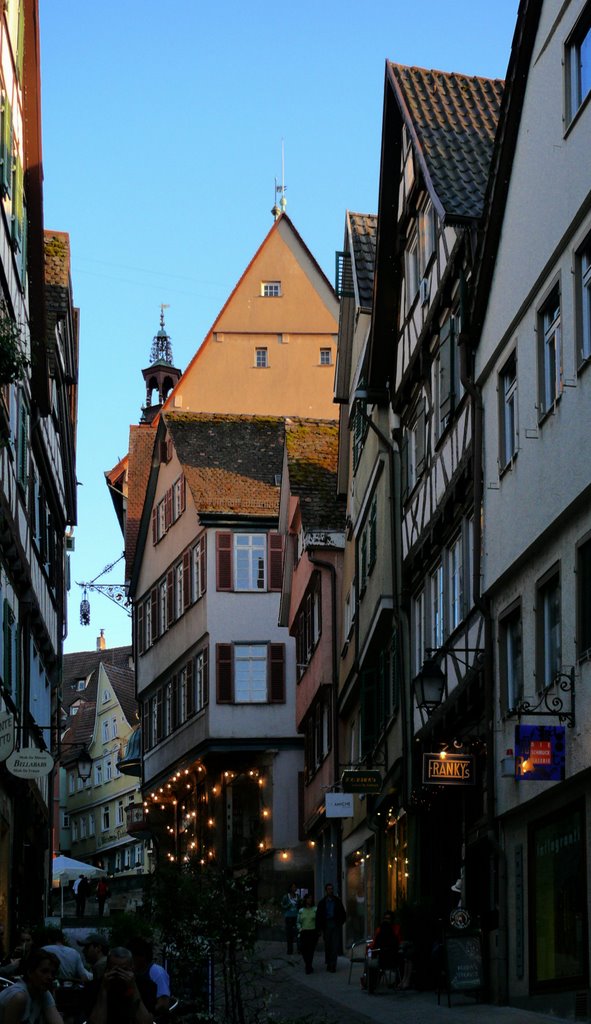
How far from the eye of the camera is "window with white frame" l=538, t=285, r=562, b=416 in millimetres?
17203

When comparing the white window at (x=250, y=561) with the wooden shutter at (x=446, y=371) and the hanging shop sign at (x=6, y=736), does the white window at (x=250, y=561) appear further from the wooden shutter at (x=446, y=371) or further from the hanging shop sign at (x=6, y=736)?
the wooden shutter at (x=446, y=371)

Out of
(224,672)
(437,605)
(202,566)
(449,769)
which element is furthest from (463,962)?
(202,566)

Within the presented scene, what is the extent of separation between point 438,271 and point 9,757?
343 inches

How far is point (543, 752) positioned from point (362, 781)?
460 inches

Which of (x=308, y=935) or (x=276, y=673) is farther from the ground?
(x=276, y=673)

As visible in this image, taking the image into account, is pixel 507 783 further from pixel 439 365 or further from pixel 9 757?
pixel 9 757

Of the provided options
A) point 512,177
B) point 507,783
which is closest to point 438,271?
point 512,177

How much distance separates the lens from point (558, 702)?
16.2 m

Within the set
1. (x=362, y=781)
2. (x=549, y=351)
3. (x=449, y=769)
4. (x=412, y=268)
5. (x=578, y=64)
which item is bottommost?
(x=449, y=769)

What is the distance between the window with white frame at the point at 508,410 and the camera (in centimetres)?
1920

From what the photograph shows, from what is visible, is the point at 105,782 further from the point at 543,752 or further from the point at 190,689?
the point at 543,752

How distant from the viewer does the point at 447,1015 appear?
18375mm

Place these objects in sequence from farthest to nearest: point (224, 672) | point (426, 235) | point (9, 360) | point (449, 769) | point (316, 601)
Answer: point (224, 672)
point (316, 601)
point (426, 235)
point (449, 769)
point (9, 360)

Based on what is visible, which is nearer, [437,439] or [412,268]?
[437,439]
